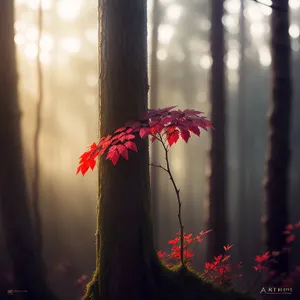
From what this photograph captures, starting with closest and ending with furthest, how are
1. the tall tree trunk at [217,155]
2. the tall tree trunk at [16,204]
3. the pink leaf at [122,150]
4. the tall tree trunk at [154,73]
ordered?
the pink leaf at [122,150] → the tall tree trunk at [16,204] → the tall tree trunk at [217,155] → the tall tree trunk at [154,73]

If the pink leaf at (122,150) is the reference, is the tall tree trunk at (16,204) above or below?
below

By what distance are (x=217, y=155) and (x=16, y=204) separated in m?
3.82

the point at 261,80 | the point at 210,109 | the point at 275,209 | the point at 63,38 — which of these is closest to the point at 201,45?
the point at 63,38

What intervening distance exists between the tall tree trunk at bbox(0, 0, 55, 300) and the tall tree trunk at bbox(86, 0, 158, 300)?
8.64 ft

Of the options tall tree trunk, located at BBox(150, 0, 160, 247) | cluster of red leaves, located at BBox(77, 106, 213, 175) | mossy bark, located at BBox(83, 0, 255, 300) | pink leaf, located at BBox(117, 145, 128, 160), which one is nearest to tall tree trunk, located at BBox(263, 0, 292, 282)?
mossy bark, located at BBox(83, 0, 255, 300)

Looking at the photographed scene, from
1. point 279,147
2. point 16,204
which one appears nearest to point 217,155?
point 279,147

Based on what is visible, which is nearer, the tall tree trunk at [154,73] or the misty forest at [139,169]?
the misty forest at [139,169]

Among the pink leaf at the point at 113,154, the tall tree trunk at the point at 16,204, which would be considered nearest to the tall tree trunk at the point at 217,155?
the tall tree trunk at the point at 16,204

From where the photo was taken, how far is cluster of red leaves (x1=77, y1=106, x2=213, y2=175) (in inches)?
111

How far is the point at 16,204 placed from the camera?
18.0 feet

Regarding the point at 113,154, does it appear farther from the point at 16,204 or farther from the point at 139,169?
the point at 16,204

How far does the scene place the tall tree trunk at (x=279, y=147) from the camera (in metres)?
5.48

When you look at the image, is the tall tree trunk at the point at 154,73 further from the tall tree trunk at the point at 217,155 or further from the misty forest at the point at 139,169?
the tall tree trunk at the point at 217,155

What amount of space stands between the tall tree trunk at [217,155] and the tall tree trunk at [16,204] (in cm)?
336
